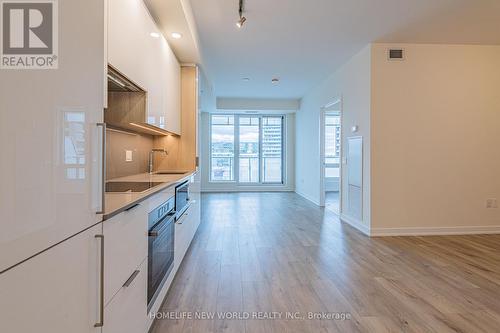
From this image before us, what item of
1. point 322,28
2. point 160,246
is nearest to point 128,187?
point 160,246

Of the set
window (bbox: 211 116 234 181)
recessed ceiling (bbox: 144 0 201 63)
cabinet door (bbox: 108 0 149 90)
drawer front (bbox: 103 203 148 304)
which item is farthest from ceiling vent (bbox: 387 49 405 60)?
window (bbox: 211 116 234 181)

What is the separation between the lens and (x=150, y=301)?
1.67 metres

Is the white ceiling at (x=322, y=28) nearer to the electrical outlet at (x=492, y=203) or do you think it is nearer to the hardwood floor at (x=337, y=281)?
the electrical outlet at (x=492, y=203)

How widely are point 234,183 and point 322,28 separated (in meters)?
6.04

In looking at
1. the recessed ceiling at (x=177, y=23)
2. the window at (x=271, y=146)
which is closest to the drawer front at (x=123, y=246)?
the recessed ceiling at (x=177, y=23)

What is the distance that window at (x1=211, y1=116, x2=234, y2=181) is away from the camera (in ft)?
29.0

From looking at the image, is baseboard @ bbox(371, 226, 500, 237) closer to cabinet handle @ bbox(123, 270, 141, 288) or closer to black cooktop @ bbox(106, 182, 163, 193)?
black cooktop @ bbox(106, 182, 163, 193)

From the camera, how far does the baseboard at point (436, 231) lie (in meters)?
3.87

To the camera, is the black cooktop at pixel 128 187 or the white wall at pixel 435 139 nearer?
the black cooktop at pixel 128 187

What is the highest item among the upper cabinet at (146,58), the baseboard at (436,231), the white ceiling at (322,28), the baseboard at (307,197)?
the white ceiling at (322,28)

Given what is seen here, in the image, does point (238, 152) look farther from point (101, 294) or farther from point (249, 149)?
point (101, 294)

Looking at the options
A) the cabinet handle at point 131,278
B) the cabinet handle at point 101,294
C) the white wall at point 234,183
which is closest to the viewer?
the cabinet handle at point 101,294

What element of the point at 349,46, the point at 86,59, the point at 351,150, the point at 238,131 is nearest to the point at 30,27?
the point at 86,59

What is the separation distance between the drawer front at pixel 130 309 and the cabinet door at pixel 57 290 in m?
0.11
